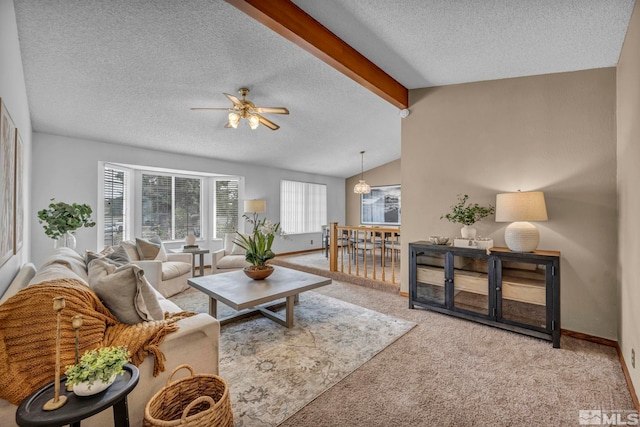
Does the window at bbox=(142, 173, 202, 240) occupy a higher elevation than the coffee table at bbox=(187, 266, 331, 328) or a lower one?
higher

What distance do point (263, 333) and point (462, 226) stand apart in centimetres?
266

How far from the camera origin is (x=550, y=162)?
287 cm

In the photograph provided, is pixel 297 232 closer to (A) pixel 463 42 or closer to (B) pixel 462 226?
(B) pixel 462 226

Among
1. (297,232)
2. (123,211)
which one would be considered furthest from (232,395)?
(297,232)

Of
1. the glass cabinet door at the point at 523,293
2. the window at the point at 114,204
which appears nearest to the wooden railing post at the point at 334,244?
the glass cabinet door at the point at 523,293

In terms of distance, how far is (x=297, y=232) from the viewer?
7566 millimetres

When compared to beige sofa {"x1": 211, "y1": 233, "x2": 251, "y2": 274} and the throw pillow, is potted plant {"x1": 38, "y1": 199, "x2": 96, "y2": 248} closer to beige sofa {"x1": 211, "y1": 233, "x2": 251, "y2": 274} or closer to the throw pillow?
beige sofa {"x1": 211, "y1": 233, "x2": 251, "y2": 274}

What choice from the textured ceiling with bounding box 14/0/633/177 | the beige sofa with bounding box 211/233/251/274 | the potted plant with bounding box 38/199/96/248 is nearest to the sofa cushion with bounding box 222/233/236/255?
the beige sofa with bounding box 211/233/251/274

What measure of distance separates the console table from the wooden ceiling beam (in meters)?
2.06

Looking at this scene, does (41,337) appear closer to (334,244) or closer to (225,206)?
(334,244)

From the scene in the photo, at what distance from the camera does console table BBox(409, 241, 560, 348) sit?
2.53 m

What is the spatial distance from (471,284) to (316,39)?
9.57 feet

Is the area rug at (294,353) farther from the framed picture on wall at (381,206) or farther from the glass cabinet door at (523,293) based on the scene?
the framed picture on wall at (381,206)

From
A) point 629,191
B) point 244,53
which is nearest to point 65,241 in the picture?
point 244,53
